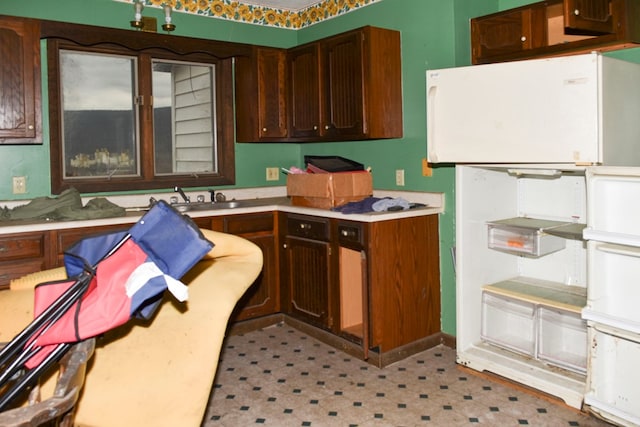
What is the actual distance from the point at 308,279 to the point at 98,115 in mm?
1943

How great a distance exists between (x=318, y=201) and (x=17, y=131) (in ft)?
6.39

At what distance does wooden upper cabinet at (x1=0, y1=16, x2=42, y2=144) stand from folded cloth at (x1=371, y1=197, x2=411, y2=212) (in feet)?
7.14

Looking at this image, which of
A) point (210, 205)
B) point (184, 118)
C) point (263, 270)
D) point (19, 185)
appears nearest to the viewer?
point (19, 185)

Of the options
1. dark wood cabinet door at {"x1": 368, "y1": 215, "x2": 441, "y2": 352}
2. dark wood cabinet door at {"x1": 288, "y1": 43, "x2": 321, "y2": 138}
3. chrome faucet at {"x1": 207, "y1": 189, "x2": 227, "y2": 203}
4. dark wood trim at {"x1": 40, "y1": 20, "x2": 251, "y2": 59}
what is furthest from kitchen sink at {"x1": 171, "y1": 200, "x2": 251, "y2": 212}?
dark wood cabinet door at {"x1": 368, "y1": 215, "x2": 441, "y2": 352}

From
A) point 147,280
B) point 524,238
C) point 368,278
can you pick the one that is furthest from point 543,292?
point 147,280

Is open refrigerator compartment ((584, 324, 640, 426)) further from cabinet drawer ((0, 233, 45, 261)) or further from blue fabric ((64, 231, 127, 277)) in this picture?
cabinet drawer ((0, 233, 45, 261))

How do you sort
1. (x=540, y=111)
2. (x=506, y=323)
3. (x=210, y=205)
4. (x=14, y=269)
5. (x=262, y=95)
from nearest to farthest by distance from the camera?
(x=540, y=111), (x=14, y=269), (x=506, y=323), (x=210, y=205), (x=262, y=95)

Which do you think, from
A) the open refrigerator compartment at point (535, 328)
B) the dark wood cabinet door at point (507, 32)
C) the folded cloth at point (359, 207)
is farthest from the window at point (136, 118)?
the open refrigerator compartment at point (535, 328)

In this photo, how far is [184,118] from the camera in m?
4.43

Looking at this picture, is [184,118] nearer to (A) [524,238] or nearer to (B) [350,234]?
(B) [350,234]

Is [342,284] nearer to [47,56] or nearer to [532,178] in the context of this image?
[532,178]

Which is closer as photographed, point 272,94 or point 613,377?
point 613,377

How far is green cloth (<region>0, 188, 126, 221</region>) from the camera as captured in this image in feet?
10.9

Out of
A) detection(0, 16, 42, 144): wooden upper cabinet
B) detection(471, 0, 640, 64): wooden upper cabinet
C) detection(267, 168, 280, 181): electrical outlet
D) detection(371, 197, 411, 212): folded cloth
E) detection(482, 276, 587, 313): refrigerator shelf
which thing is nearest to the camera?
detection(471, 0, 640, 64): wooden upper cabinet
